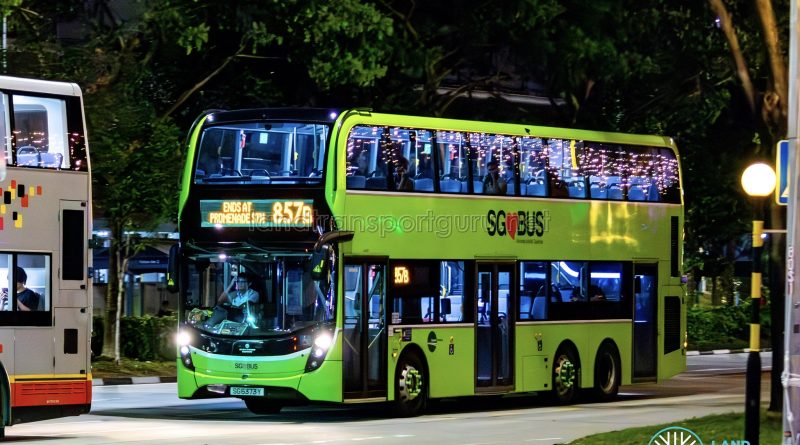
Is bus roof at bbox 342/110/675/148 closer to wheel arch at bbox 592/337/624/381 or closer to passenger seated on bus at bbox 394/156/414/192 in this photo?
passenger seated on bus at bbox 394/156/414/192

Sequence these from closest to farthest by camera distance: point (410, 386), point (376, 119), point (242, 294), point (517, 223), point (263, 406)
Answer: point (242, 294) < point (376, 119) < point (410, 386) < point (263, 406) < point (517, 223)

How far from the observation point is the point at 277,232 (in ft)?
73.8

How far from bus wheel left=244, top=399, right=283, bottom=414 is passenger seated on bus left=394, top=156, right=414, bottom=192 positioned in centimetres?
390

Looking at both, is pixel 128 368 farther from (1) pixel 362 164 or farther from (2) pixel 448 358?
(1) pixel 362 164

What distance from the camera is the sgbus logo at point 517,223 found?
2527 cm

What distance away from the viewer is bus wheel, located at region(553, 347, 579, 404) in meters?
27.0

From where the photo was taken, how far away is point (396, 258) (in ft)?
77.6

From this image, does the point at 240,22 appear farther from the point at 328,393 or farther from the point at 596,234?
the point at 328,393

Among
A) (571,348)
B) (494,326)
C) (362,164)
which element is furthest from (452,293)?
(571,348)

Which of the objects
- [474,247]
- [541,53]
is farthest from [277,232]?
[541,53]

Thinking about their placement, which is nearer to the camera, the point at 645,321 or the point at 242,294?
the point at 242,294

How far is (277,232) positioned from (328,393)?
230 cm

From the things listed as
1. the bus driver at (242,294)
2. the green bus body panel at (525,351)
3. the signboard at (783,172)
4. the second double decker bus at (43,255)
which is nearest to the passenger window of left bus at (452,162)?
the green bus body panel at (525,351)

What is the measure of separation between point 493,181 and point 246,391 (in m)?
5.37
